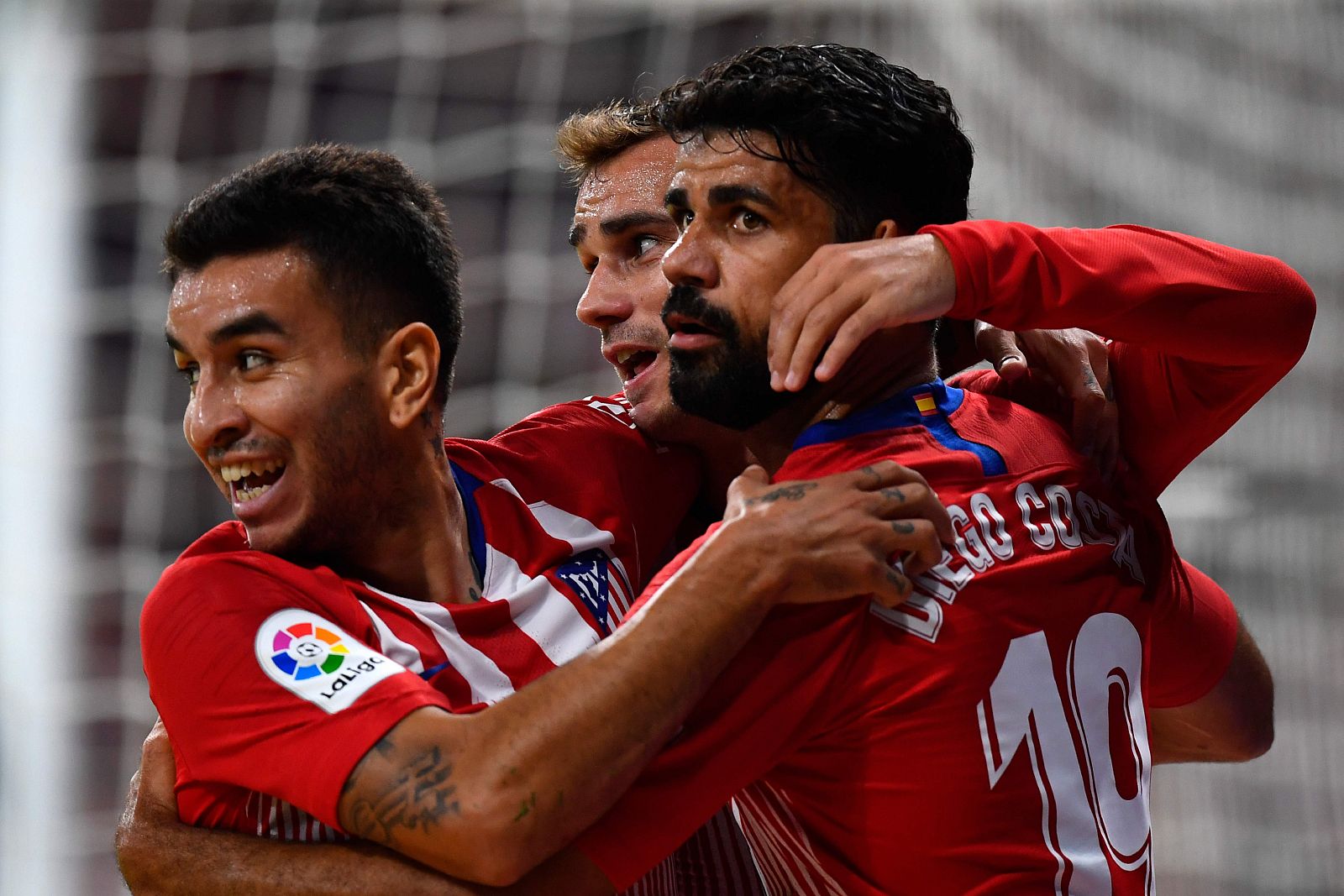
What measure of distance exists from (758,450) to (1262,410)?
2626 millimetres

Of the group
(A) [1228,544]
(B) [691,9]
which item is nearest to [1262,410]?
(A) [1228,544]

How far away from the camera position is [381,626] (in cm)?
203

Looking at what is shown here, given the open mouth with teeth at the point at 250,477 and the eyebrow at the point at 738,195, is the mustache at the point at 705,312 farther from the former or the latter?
the open mouth with teeth at the point at 250,477

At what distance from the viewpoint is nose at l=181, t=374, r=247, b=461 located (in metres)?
2.08

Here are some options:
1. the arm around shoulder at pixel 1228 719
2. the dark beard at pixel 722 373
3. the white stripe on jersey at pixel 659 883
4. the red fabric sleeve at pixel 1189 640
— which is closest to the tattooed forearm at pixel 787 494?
the dark beard at pixel 722 373

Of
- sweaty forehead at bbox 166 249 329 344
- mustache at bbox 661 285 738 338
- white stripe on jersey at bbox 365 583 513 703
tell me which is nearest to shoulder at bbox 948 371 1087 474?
mustache at bbox 661 285 738 338

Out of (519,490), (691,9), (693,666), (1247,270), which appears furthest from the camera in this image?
(691,9)

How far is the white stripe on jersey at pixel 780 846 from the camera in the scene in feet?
6.23

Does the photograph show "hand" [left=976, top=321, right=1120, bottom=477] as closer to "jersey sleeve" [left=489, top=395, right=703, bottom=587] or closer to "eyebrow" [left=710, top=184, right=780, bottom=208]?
"eyebrow" [left=710, top=184, right=780, bottom=208]

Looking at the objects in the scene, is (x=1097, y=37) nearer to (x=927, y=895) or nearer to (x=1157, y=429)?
(x=1157, y=429)

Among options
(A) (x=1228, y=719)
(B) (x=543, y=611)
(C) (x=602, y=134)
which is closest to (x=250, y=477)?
(B) (x=543, y=611)

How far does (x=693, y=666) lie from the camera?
1.65 m

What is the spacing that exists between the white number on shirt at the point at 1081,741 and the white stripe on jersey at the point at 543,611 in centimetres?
72

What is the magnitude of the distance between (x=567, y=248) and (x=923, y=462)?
4857 millimetres
